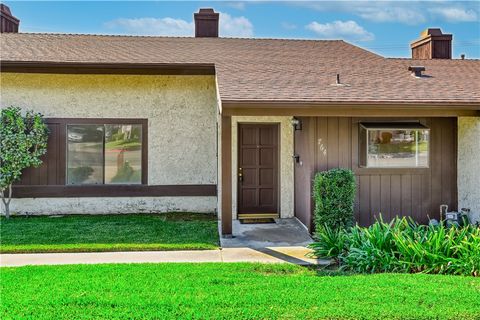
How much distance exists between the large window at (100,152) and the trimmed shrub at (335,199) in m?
4.80

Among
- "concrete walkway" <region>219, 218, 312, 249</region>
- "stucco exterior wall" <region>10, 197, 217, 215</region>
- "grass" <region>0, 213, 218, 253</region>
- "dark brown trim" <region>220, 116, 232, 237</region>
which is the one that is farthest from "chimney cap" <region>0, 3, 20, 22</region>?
"concrete walkway" <region>219, 218, 312, 249</region>

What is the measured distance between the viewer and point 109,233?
8008 mm

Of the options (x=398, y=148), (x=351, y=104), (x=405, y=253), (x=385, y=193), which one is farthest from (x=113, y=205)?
(x=405, y=253)

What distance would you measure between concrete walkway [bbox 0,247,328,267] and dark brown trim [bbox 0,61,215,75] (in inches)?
180

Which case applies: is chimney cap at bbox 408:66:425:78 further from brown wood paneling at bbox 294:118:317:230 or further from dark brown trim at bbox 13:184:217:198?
dark brown trim at bbox 13:184:217:198

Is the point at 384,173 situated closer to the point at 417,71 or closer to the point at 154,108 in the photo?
the point at 417,71

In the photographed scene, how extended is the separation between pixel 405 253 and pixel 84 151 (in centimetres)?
752

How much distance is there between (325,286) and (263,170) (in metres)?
5.22

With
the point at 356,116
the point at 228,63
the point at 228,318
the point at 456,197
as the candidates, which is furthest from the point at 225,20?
the point at 228,318

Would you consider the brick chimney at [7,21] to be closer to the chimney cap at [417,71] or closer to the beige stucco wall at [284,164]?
the beige stucco wall at [284,164]

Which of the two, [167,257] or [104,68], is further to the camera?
[104,68]

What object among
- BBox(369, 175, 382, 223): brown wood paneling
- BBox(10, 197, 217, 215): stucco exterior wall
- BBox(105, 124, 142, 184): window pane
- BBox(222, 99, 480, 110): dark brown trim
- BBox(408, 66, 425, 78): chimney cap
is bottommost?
BBox(10, 197, 217, 215): stucco exterior wall

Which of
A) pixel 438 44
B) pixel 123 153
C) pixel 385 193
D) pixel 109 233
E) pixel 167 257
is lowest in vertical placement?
pixel 167 257

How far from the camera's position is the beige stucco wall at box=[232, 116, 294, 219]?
963 centimetres
